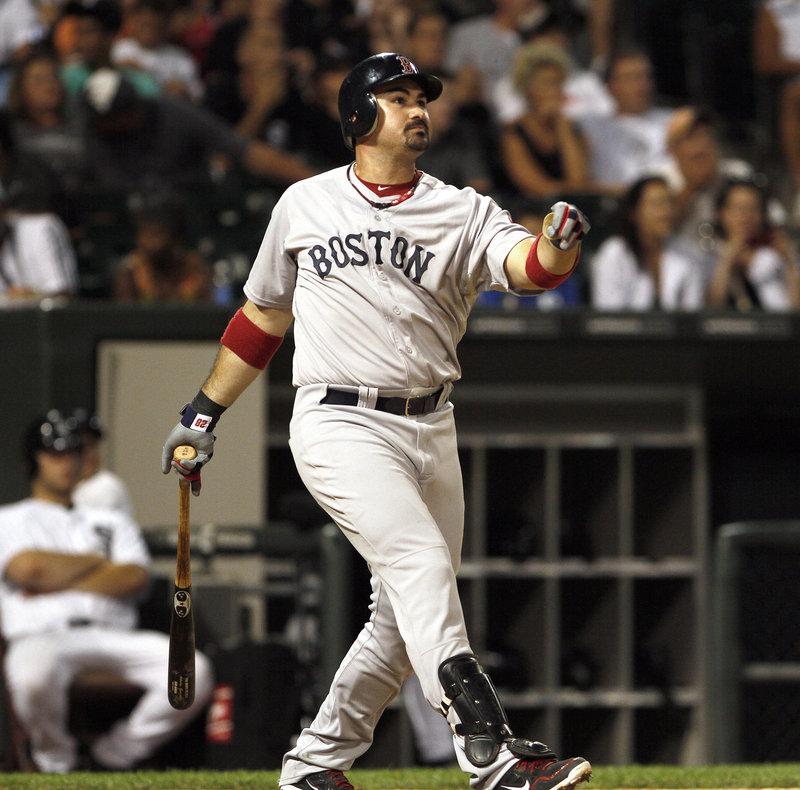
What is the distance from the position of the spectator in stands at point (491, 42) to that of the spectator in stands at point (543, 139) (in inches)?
11.6

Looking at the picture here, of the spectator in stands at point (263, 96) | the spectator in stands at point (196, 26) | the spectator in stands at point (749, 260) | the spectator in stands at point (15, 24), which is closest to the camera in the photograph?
the spectator in stands at point (749, 260)

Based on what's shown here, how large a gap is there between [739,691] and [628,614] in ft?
5.29

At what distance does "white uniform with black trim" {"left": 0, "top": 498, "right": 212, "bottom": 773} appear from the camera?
4969mm

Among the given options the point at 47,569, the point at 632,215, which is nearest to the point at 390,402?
the point at 47,569

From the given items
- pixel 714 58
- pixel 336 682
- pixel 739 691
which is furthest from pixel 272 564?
pixel 714 58

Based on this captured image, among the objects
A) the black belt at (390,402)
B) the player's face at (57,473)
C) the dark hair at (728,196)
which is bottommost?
Answer: the player's face at (57,473)

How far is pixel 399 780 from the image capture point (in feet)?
12.3

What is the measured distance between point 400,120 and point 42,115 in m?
4.68

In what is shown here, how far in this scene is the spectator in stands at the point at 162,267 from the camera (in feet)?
20.5

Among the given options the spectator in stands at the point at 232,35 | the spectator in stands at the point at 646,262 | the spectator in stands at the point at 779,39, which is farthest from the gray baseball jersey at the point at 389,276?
the spectator in stands at the point at 779,39

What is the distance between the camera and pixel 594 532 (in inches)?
253

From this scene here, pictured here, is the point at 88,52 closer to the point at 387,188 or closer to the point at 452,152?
the point at 452,152

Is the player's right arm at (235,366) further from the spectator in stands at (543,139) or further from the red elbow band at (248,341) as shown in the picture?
the spectator in stands at (543,139)

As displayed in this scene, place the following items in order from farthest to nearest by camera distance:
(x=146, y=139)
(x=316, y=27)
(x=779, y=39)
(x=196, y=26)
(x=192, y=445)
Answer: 1. (x=779, y=39)
2. (x=316, y=27)
3. (x=196, y=26)
4. (x=146, y=139)
5. (x=192, y=445)
